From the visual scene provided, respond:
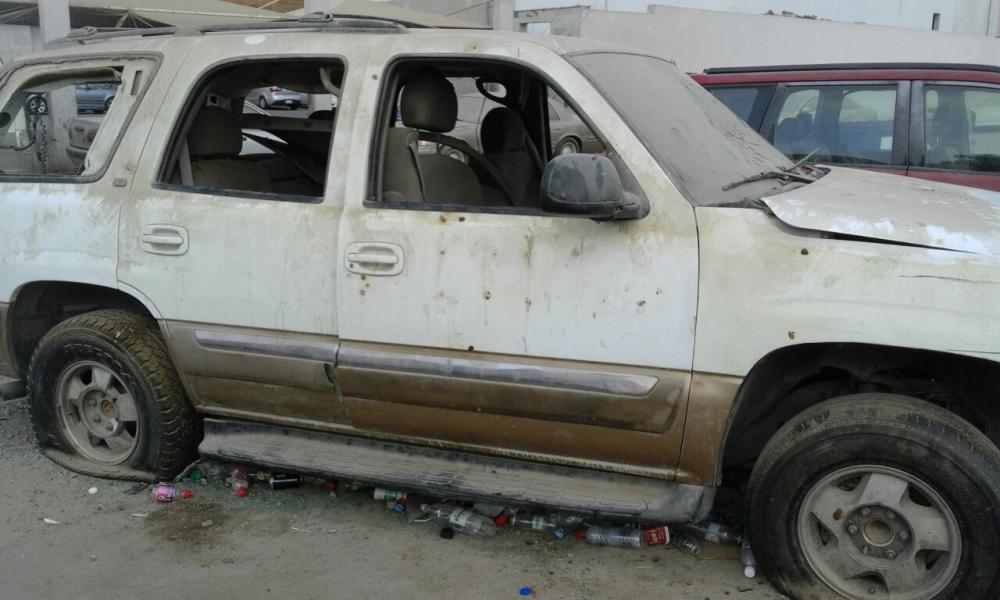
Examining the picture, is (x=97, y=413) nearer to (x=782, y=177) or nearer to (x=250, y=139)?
(x=250, y=139)

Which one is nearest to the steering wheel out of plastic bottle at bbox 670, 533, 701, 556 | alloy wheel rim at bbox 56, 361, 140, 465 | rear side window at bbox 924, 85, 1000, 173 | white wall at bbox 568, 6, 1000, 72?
plastic bottle at bbox 670, 533, 701, 556

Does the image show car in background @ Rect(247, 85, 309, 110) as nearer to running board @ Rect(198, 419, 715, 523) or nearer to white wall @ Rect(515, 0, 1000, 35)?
white wall @ Rect(515, 0, 1000, 35)

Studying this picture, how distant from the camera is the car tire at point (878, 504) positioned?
2945mm

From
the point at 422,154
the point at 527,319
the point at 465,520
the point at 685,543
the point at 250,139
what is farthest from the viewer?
the point at 250,139

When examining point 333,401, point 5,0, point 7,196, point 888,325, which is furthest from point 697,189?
point 5,0

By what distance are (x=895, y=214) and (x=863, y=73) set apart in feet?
12.2

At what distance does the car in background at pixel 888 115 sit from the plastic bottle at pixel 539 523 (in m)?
3.47

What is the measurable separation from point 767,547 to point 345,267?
5.99ft

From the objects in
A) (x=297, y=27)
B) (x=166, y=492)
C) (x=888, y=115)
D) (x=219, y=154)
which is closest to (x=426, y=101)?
(x=297, y=27)

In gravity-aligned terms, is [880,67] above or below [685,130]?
above

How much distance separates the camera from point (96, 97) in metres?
6.79

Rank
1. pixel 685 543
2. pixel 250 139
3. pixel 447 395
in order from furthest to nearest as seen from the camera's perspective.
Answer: pixel 250 139
pixel 685 543
pixel 447 395

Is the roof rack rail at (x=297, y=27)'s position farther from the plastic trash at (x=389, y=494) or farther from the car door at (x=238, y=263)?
the plastic trash at (x=389, y=494)

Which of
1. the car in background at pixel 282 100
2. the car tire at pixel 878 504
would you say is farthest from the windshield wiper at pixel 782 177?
the car in background at pixel 282 100
